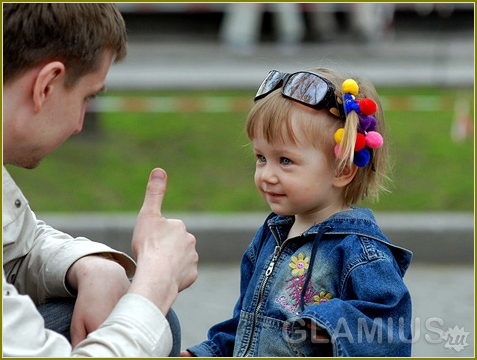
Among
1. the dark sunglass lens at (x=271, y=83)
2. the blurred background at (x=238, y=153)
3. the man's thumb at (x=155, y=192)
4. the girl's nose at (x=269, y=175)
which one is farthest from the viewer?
the blurred background at (x=238, y=153)

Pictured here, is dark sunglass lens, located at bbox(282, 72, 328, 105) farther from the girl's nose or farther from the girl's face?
the girl's nose

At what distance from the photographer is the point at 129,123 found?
9.87 meters

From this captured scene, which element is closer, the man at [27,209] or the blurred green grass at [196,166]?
the man at [27,209]

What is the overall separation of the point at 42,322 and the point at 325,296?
838 millimetres

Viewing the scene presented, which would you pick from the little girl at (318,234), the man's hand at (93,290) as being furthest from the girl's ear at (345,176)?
the man's hand at (93,290)

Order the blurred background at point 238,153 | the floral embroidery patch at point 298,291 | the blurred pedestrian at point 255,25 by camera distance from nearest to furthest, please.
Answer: the floral embroidery patch at point 298,291 → the blurred background at point 238,153 → the blurred pedestrian at point 255,25

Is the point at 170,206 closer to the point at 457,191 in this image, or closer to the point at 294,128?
the point at 457,191

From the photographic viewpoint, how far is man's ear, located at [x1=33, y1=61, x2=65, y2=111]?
230cm

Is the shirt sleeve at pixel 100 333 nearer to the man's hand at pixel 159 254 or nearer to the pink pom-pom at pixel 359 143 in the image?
the man's hand at pixel 159 254

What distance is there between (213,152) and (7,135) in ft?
20.9

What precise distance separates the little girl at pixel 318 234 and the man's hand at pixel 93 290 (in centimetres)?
44

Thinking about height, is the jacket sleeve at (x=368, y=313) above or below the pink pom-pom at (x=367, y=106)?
below

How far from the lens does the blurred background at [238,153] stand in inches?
245

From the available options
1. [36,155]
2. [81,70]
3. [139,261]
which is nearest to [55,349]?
[139,261]
